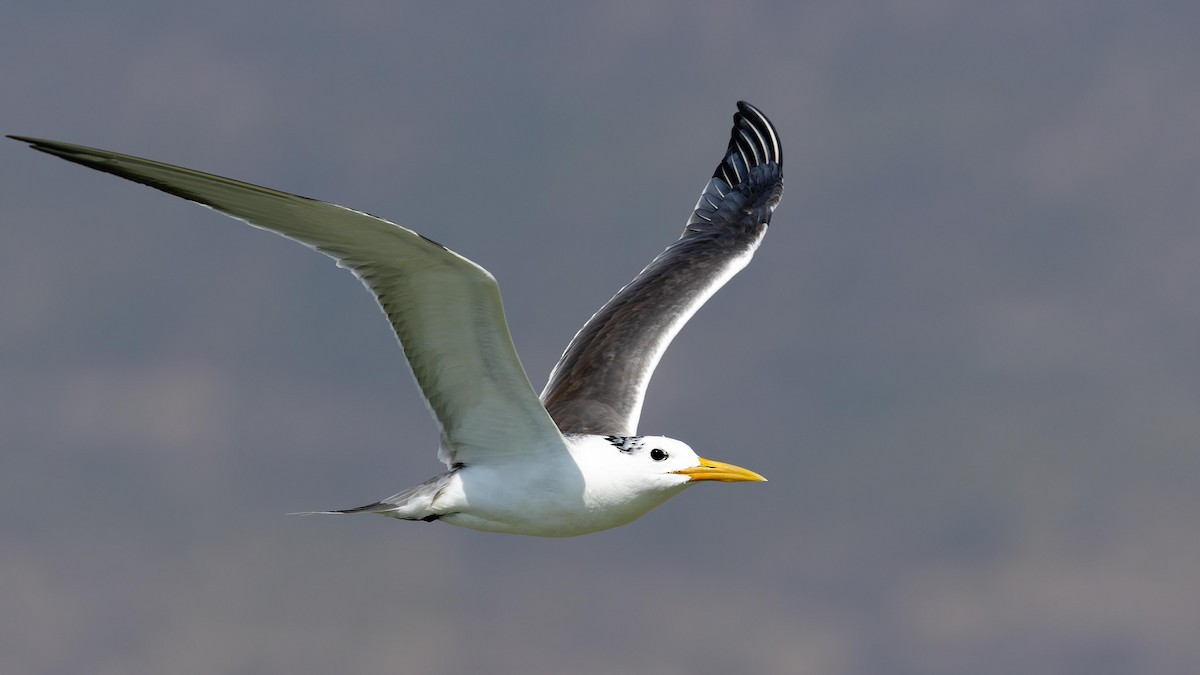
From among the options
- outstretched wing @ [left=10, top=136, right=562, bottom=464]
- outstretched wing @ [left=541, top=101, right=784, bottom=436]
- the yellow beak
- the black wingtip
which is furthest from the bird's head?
the black wingtip

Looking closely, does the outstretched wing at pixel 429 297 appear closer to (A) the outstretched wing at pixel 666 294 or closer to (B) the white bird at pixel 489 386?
(B) the white bird at pixel 489 386

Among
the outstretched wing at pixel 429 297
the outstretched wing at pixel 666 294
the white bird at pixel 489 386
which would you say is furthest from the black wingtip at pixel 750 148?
the outstretched wing at pixel 429 297

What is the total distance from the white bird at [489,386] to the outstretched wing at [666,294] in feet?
0.09

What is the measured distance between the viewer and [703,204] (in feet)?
67.6

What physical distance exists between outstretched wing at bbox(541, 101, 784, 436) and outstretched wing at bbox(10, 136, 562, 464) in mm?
2178

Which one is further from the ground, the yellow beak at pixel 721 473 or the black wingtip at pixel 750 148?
the black wingtip at pixel 750 148

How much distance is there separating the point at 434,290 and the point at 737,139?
9839mm

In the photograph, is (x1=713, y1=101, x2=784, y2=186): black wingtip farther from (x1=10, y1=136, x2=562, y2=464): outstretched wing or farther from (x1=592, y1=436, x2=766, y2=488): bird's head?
(x1=10, y1=136, x2=562, y2=464): outstretched wing

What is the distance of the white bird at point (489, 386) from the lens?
37.4ft

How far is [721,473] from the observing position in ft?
45.3

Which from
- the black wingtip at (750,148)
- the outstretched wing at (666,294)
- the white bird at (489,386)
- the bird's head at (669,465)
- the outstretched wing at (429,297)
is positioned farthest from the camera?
the black wingtip at (750,148)

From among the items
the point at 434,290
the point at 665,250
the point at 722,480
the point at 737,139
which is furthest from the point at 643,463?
the point at 737,139

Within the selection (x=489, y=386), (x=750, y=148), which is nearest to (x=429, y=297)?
(x=489, y=386)

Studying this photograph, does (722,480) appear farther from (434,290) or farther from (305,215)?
(305,215)
